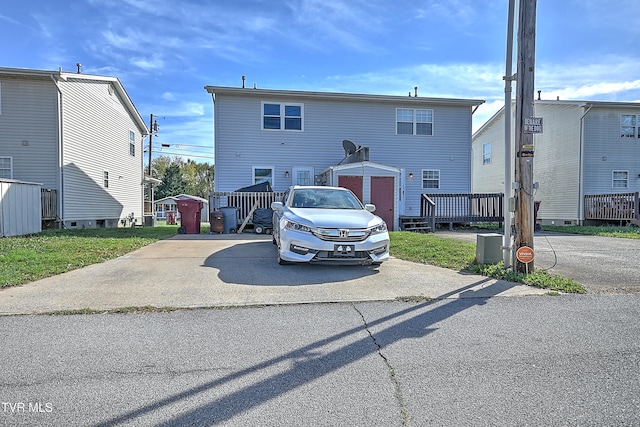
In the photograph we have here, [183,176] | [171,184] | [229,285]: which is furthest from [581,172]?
[183,176]

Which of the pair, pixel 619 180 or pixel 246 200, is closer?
pixel 246 200

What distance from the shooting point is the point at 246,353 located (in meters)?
3.18

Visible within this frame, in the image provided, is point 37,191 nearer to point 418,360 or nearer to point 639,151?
point 418,360

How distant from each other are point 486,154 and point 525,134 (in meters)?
21.4

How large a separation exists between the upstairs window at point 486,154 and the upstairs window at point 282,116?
14427 millimetres

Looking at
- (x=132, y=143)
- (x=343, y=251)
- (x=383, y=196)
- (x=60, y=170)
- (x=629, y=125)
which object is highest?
(x=629, y=125)

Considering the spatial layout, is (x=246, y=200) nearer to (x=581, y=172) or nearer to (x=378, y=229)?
(x=378, y=229)

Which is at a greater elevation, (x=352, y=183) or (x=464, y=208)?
(x=352, y=183)

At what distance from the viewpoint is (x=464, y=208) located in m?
17.1

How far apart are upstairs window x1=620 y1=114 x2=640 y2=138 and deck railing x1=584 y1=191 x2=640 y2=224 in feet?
15.0

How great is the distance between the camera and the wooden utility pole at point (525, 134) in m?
6.06

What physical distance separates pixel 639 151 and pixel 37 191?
2829cm

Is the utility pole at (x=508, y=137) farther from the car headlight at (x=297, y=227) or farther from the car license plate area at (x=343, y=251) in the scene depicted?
the car headlight at (x=297, y=227)

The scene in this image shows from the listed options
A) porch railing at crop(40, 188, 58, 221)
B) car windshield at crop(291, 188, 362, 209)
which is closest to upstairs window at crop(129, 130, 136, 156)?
porch railing at crop(40, 188, 58, 221)
